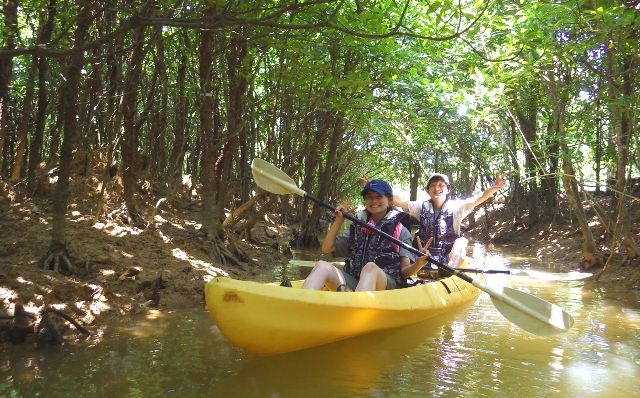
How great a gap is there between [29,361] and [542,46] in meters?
5.81

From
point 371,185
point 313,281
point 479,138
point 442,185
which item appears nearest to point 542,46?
point 442,185

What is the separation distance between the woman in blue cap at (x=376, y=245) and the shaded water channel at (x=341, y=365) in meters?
0.51

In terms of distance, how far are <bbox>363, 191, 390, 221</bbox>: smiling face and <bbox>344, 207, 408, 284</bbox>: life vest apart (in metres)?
0.06

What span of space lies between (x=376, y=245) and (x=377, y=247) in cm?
2

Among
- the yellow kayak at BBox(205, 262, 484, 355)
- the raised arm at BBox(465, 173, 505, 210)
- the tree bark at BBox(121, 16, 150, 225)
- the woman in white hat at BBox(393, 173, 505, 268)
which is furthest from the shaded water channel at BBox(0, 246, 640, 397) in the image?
the tree bark at BBox(121, 16, 150, 225)

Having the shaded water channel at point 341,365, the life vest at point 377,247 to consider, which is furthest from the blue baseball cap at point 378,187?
the shaded water channel at point 341,365

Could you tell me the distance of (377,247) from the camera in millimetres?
4797

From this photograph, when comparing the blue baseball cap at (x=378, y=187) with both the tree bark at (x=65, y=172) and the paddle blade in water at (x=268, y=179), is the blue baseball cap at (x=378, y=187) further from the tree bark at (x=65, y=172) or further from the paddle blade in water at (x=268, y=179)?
the tree bark at (x=65, y=172)

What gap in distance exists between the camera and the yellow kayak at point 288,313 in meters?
3.38

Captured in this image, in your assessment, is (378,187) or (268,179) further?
(268,179)

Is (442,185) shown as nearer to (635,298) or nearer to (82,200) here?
(635,298)

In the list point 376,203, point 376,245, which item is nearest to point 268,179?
point 376,203

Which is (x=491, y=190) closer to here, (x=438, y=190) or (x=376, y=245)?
(x=438, y=190)

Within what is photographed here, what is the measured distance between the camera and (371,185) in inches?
185
